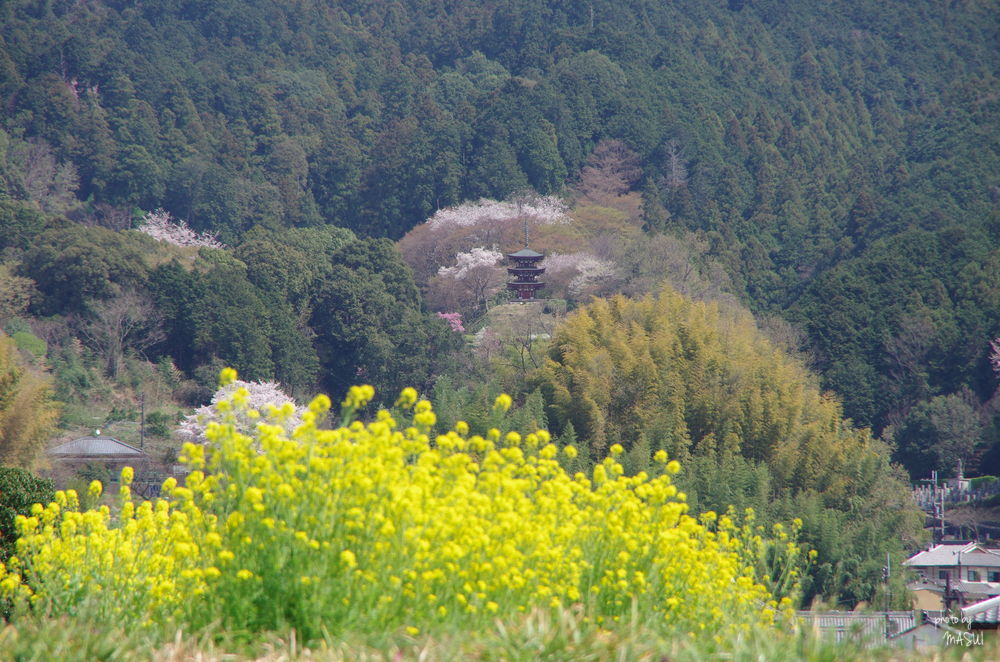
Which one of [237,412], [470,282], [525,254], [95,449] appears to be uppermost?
[525,254]

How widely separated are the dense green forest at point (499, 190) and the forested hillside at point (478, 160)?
0.40 feet

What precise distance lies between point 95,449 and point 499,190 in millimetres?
20725

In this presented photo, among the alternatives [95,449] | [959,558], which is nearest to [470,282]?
[95,449]

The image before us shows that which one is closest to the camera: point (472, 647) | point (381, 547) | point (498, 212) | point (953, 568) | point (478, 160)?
point (472, 647)

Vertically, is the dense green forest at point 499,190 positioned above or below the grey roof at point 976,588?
above

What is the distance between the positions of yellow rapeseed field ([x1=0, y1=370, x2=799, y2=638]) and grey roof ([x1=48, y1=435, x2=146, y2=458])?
845 inches

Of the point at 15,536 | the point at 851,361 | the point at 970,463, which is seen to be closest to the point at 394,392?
the point at 851,361

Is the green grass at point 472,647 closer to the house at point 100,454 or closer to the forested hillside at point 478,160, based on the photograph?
the house at point 100,454

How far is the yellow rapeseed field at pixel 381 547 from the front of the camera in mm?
4820

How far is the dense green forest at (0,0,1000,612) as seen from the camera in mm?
33781

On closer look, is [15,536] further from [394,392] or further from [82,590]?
[394,392]

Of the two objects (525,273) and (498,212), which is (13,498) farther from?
(498,212)

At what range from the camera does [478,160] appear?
148 feet

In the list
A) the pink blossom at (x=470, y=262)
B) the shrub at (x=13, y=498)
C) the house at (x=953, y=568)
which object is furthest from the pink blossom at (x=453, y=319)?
the shrub at (x=13, y=498)
